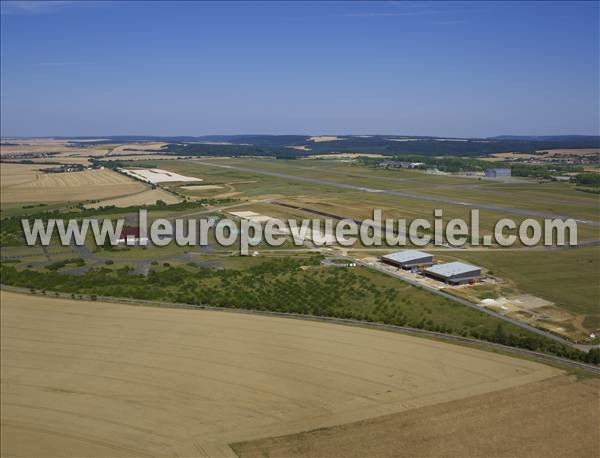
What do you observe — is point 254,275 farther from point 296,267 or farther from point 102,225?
point 102,225

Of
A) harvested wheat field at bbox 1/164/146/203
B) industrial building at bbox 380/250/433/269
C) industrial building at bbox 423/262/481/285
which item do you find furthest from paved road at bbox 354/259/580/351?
harvested wheat field at bbox 1/164/146/203

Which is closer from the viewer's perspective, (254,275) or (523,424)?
(523,424)

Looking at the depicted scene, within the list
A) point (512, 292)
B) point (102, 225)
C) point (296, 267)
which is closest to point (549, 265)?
point (512, 292)

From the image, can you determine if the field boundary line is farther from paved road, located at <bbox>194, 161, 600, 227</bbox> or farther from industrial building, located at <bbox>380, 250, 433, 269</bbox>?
paved road, located at <bbox>194, 161, 600, 227</bbox>

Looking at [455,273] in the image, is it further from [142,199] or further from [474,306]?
[142,199]

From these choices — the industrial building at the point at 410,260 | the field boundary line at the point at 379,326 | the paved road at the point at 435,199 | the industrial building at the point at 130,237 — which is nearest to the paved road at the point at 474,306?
the industrial building at the point at 410,260

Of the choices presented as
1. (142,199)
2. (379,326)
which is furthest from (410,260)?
(142,199)
